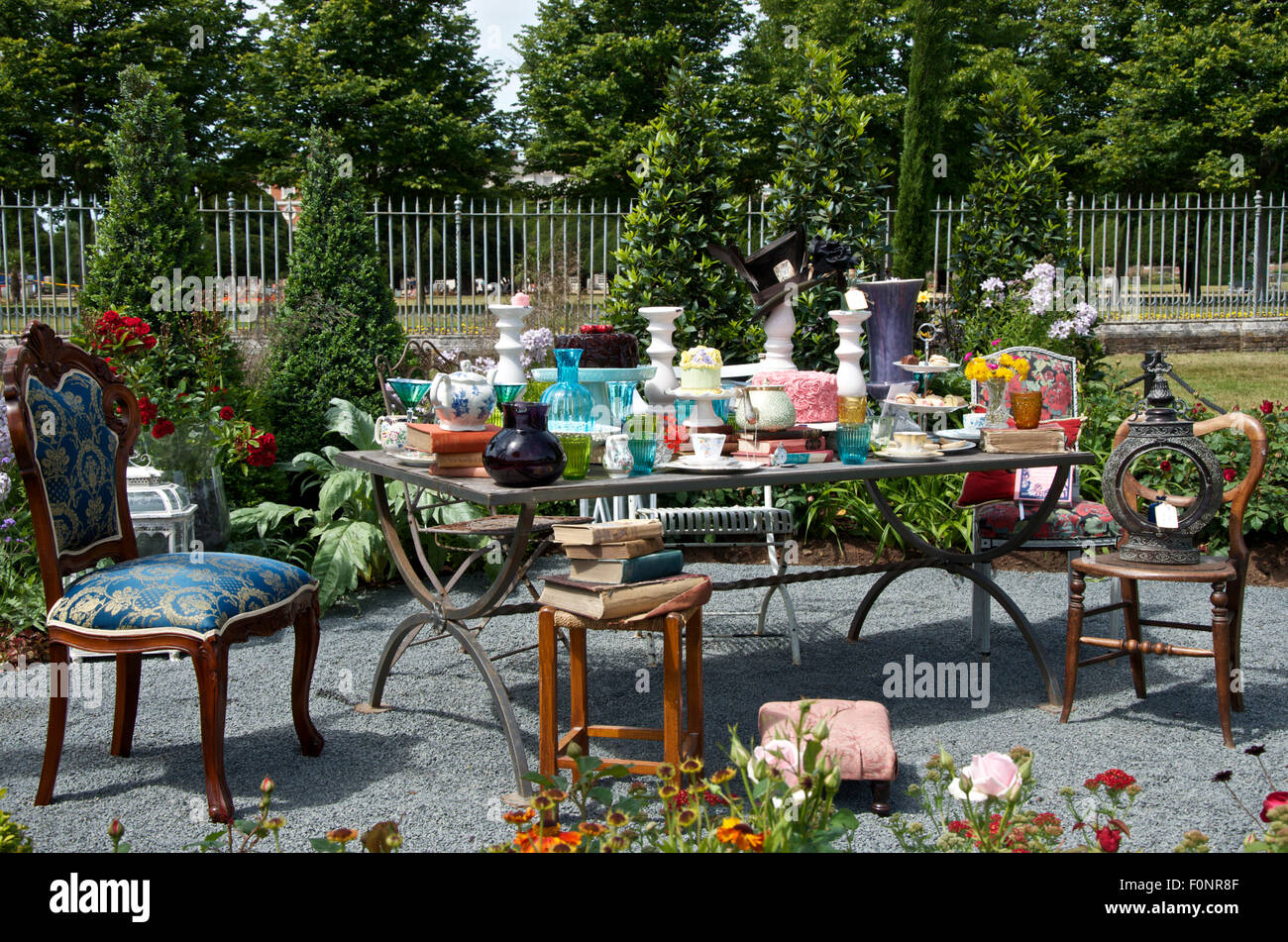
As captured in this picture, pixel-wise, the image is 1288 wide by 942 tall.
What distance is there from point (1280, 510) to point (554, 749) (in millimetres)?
4729

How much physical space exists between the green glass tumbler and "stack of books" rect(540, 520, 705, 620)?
0.20 meters

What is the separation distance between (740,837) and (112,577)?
2.29m

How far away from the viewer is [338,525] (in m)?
5.64

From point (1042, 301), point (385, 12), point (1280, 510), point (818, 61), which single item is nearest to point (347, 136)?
point (385, 12)

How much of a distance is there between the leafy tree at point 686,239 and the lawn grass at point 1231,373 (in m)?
4.49

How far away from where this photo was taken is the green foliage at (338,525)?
17.5 feet

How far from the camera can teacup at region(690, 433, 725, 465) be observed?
3.57 meters

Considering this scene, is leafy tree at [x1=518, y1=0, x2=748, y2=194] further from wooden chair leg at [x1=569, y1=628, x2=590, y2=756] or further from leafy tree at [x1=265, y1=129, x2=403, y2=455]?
wooden chair leg at [x1=569, y1=628, x2=590, y2=756]

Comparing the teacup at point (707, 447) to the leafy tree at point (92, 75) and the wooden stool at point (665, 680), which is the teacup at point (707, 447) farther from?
the leafy tree at point (92, 75)

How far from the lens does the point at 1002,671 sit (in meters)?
4.65

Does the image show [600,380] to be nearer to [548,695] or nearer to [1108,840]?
[548,695]

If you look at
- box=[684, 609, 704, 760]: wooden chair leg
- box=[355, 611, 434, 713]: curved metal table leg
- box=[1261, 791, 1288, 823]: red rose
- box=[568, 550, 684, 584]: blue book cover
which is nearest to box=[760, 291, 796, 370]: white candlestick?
box=[568, 550, 684, 584]: blue book cover

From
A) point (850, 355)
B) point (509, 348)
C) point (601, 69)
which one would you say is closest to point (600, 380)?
point (509, 348)

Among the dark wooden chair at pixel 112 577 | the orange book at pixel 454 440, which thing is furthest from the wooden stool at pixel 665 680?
the dark wooden chair at pixel 112 577
